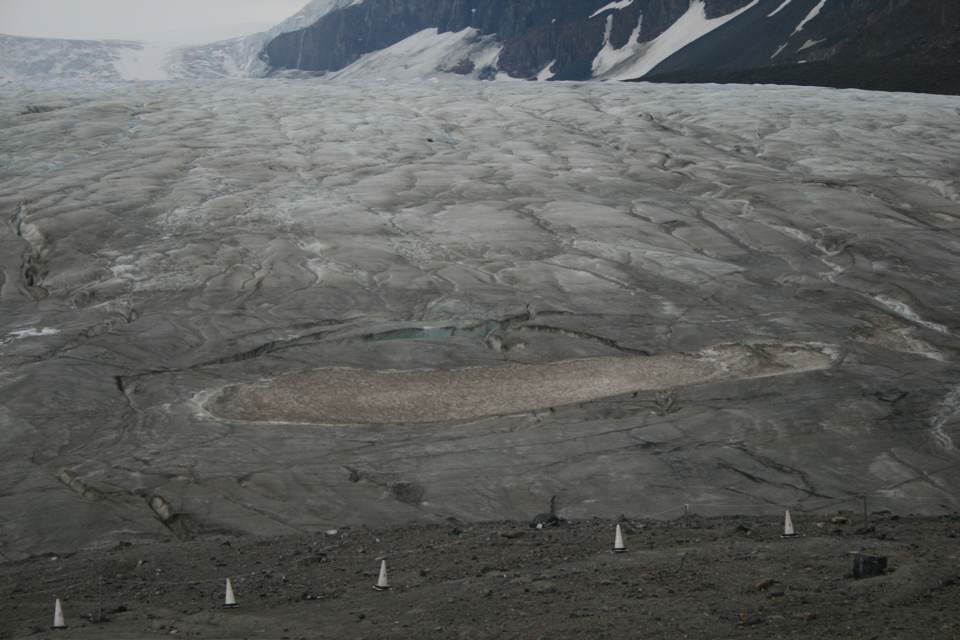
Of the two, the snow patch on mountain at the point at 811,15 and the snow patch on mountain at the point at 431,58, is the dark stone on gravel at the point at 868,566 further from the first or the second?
the snow patch on mountain at the point at 431,58

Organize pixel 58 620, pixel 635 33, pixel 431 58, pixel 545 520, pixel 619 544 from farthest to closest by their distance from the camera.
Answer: pixel 431 58 → pixel 635 33 → pixel 545 520 → pixel 619 544 → pixel 58 620

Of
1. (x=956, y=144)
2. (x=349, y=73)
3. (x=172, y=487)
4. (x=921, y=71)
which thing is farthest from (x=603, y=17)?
(x=172, y=487)

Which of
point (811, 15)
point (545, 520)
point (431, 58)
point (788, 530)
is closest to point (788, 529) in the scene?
point (788, 530)

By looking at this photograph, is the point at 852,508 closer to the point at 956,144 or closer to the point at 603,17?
the point at 956,144

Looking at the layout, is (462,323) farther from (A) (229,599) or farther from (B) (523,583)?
(A) (229,599)

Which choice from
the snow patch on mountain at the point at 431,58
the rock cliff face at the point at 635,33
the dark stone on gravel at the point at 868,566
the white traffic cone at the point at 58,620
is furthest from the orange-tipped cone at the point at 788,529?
the snow patch on mountain at the point at 431,58

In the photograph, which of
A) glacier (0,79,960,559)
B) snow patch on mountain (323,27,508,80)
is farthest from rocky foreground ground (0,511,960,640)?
snow patch on mountain (323,27,508,80)

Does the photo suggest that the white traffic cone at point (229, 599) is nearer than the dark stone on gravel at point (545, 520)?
Yes
